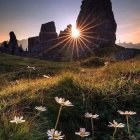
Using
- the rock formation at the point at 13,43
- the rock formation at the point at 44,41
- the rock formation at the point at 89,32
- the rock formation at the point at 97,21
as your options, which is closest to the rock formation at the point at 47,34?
the rock formation at the point at 44,41

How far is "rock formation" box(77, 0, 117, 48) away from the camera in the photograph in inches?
6083

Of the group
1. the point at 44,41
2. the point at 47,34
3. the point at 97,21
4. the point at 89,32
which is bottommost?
the point at 44,41

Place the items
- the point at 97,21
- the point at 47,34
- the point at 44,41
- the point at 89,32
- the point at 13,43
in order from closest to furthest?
the point at 89,32
the point at 97,21
the point at 13,43
the point at 44,41
the point at 47,34

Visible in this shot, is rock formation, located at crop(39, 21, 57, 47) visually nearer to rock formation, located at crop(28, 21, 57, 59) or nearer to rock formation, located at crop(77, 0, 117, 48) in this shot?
rock formation, located at crop(28, 21, 57, 59)

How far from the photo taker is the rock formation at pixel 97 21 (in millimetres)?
154500

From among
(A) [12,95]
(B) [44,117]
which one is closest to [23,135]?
(B) [44,117]

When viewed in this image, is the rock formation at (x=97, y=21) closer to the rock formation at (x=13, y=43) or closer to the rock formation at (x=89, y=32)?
the rock formation at (x=89, y=32)

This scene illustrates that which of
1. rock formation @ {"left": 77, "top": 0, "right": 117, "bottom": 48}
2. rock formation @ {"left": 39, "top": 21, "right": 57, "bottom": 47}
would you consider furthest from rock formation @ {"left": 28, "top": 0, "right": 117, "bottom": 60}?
rock formation @ {"left": 39, "top": 21, "right": 57, "bottom": 47}

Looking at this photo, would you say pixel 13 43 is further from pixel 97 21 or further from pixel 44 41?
pixel 97 21

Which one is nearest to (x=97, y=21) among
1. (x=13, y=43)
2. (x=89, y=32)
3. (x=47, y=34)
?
(x=89, y=32)

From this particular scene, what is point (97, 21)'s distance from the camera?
156875mm

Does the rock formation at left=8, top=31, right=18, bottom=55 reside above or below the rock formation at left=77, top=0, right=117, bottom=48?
below

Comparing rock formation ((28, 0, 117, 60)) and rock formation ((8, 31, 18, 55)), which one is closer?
rock formation ((28, 0, 117, 60))

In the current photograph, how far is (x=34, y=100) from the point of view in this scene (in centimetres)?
821
